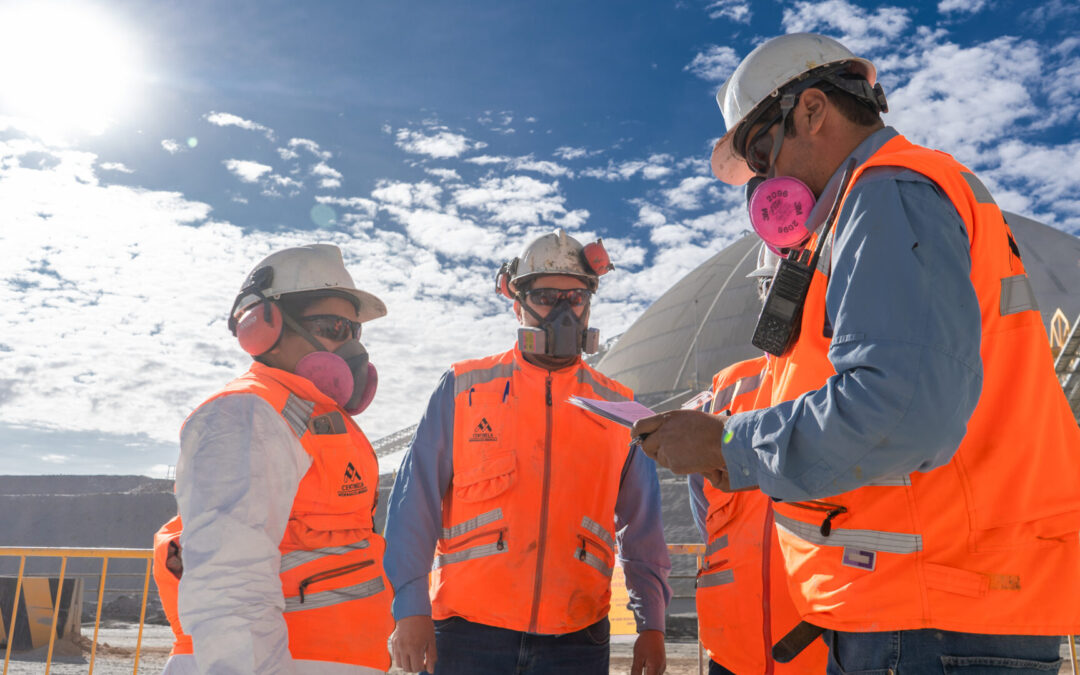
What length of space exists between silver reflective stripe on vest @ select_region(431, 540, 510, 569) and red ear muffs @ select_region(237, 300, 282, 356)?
1144 mm

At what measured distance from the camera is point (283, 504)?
2463 mm

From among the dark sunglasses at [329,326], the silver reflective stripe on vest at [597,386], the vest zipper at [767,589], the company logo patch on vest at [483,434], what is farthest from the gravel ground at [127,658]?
the dark sunglasses at [329,326]

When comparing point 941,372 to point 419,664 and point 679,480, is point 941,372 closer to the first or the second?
point 419,664

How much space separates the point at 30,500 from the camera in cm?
3494

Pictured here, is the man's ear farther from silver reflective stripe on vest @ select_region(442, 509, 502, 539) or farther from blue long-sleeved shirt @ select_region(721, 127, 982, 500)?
silver reflective stripe on vest @ select_region(442, 509, 502, 539)

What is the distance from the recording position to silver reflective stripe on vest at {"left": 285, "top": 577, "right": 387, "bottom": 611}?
99.9 inches

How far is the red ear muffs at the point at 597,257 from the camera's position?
12.5 feet

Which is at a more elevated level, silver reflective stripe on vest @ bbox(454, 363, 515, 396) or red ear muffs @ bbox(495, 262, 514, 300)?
red ear muffs @ bbox(495, 262, 514, 300)

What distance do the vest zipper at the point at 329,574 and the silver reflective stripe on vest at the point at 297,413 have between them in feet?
1.56

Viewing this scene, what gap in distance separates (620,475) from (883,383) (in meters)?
2.18

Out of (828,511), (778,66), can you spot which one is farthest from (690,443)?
(778,66)

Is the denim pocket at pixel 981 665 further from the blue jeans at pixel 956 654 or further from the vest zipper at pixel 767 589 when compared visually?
the vest zipper at pixel 767 589

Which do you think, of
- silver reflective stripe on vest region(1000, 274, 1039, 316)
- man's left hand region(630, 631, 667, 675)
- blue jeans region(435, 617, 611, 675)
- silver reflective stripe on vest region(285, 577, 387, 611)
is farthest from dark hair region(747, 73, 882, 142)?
man's left hand region(630, 631, 667, 675)

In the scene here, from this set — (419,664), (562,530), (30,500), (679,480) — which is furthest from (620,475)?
(30,500)
